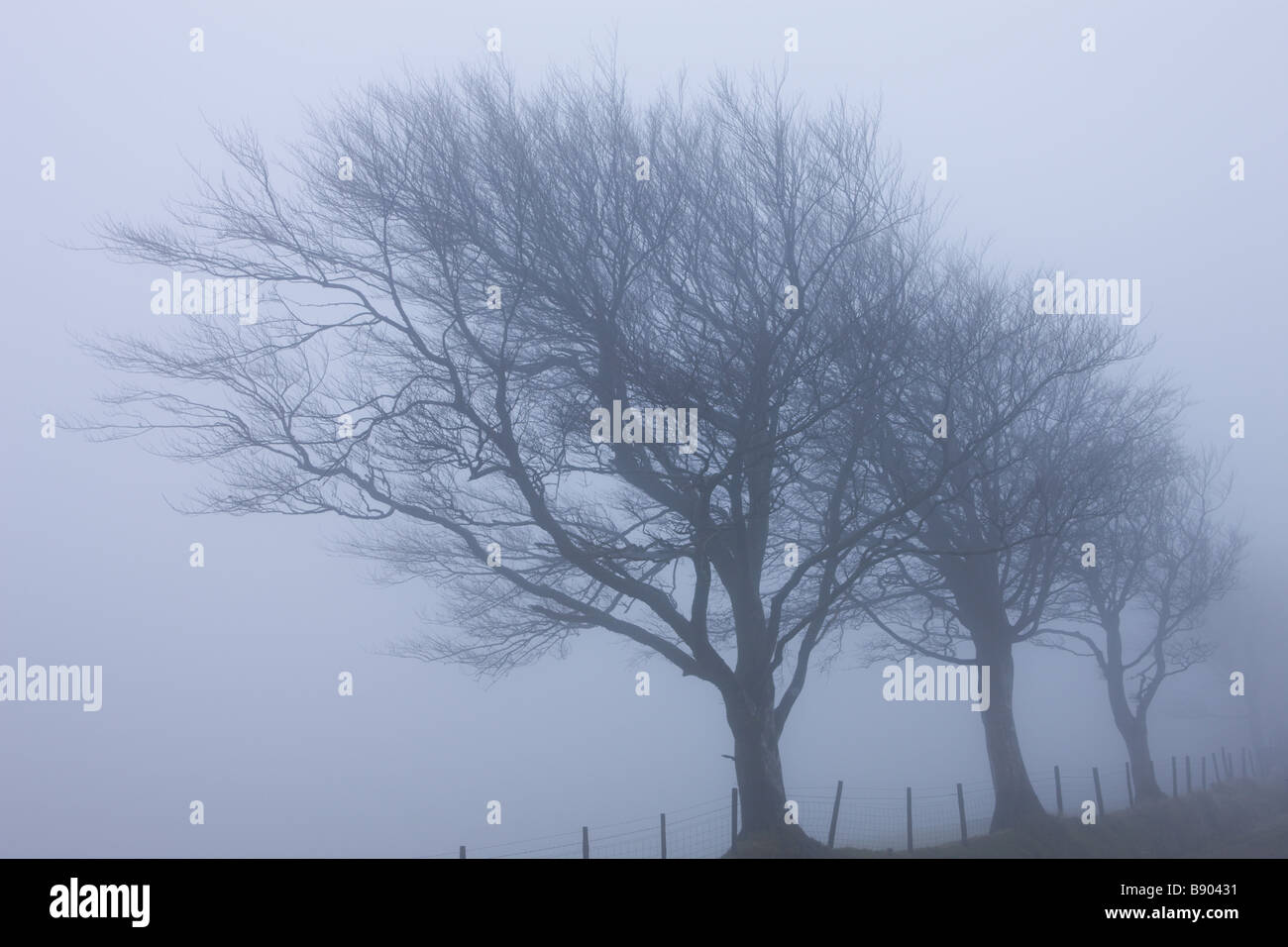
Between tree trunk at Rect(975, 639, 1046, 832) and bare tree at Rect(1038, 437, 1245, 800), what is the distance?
4.21m

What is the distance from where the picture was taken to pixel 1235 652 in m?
50.9

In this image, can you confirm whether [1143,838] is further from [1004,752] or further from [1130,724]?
[1130,724]

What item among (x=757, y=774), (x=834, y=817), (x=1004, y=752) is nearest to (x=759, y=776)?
(x=757, y=774)

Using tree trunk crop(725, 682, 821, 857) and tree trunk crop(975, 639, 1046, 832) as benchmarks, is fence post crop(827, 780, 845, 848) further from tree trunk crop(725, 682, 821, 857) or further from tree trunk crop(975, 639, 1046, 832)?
tree trunk crop(975, 639, 1046, 832)

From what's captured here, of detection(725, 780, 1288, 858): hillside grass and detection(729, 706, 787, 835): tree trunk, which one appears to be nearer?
detection(729, 706, 787, 835): tree trunk

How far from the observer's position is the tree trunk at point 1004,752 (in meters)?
22.1

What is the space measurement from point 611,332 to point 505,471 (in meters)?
2.22

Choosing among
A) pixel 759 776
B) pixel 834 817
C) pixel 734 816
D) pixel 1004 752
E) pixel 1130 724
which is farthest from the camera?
pixel 1130 724

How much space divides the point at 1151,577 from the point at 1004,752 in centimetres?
1243

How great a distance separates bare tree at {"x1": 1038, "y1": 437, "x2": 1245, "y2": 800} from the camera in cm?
2791

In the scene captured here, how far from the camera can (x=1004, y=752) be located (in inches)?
897

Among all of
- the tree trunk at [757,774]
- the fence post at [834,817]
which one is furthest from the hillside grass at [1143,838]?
the fence post at [834,817]

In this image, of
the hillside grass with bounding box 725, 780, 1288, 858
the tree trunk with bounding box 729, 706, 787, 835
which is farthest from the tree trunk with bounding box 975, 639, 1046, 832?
the tree trunk with bounding box 729, 706, 787, 835
